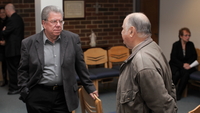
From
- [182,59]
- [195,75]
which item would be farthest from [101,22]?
[195,75]

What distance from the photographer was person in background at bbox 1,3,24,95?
5.51m

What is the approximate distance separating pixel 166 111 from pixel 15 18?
4427 millimetres

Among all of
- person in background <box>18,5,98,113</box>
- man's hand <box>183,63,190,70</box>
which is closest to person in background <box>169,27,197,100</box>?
man's hand <box>183,63,190,70</box>

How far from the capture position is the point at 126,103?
5.93 ft

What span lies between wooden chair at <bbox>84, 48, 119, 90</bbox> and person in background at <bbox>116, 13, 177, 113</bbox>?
3492 millimetres

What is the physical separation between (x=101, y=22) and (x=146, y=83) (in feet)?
17.6

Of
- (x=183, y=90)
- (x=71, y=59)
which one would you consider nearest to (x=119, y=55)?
(x=183, y=90)

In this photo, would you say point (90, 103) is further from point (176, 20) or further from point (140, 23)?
point (176, 20)

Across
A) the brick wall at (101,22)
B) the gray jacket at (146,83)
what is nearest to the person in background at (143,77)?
the gray jacket at (146,83)

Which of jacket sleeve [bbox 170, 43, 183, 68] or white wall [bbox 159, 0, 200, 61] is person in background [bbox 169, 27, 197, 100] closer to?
jacket sleeve [bbox 170, 43, 183, 68]

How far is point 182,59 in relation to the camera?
217 inches

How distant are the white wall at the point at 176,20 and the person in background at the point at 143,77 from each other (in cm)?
413

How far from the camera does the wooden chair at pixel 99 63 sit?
213 inches

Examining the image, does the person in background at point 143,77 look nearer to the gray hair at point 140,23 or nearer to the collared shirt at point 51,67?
the gray hair at point 140,23
